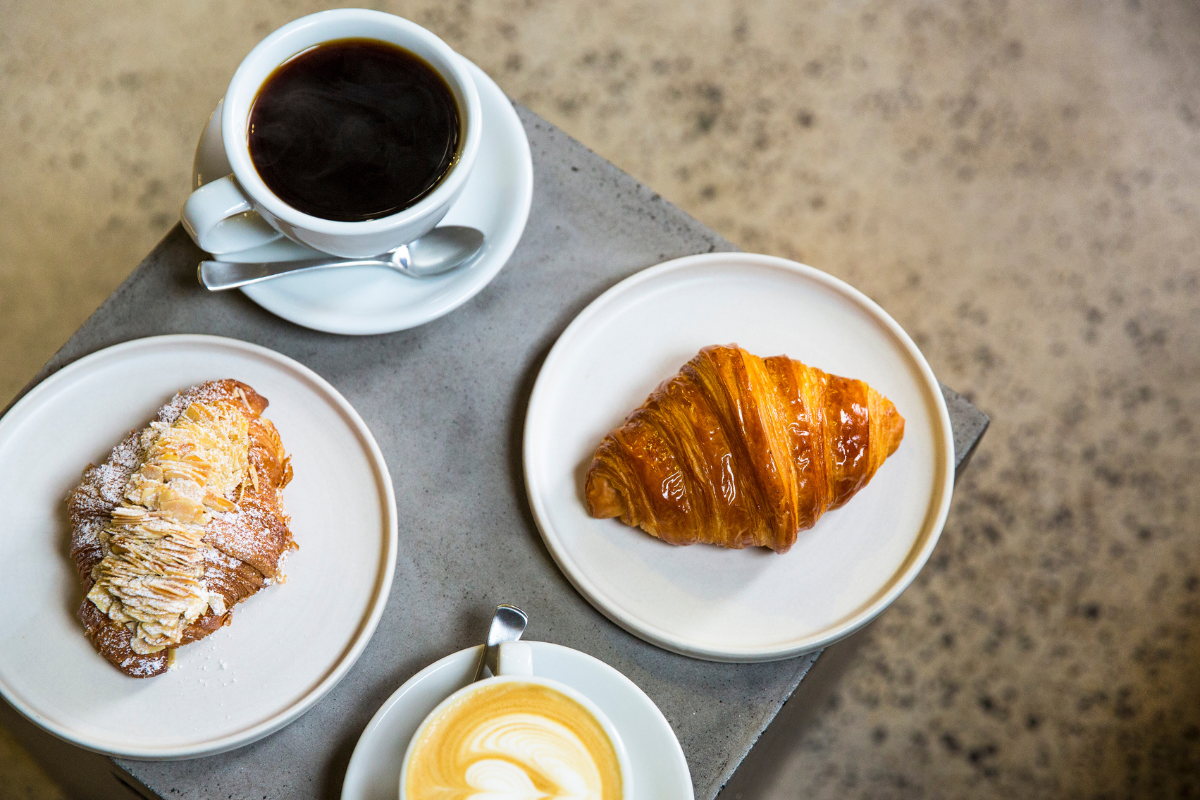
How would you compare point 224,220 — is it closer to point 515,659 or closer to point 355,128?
point 355,128

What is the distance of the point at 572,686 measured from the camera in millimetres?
923

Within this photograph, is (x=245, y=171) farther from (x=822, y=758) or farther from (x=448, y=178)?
(x=822, y=758)

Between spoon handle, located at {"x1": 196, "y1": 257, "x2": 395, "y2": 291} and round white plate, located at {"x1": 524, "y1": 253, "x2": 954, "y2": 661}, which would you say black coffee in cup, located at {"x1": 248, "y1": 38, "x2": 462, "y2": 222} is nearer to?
spoon handle, located at {"x1": 196, "y1": 257, "x2": 395, "y2": 291}

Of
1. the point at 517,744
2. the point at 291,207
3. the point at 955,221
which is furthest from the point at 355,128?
the point at 955,221

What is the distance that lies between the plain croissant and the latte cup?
242 millimetres

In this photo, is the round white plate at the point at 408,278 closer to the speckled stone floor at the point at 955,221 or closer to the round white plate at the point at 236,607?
the round white plate at the point at 236,607

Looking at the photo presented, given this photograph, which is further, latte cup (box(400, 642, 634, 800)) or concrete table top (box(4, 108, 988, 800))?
concrete table top (box(4, 108, 988, 800))

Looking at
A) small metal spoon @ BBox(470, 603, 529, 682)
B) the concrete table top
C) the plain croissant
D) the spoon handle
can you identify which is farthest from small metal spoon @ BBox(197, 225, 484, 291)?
small metal spoon @ BBox(470, 603, 529, 682)

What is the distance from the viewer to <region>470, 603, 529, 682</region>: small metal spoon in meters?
0.94

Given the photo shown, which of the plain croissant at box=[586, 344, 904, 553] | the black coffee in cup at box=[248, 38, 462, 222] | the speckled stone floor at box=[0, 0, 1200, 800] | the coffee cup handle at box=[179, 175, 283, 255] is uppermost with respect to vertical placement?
the black coffee in cup at box=[248, 38, 462, 222]

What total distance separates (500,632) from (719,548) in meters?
0.27

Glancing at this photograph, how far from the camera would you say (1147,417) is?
1934 millimetres

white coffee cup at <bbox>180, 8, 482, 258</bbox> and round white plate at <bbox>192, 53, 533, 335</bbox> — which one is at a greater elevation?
white coffee cup at <bbox>180, 8, 482, 258</bbox>

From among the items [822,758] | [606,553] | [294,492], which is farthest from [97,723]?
[822,758]
